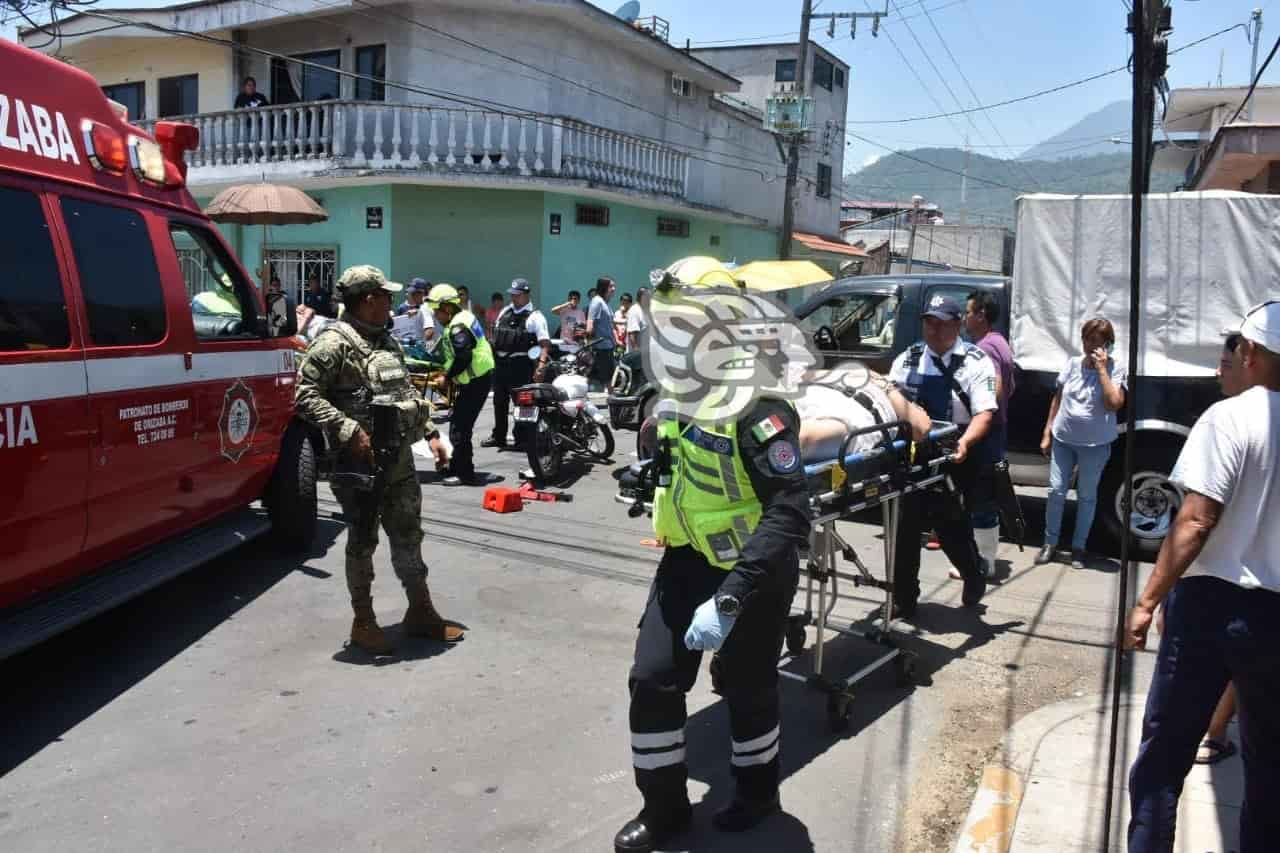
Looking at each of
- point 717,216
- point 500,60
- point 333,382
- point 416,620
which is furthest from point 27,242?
point 717,216

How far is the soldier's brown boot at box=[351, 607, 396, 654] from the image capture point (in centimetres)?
481

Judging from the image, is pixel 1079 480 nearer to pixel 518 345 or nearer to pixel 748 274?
pixel 748 274

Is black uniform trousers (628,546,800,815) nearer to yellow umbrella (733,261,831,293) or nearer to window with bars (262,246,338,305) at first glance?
yellow umbrella (733,261,831,293)

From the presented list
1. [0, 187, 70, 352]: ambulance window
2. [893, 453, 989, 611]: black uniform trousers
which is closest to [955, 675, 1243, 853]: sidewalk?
[893, 453, 989, 611]: black uniform trousers

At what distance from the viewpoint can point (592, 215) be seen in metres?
18.6

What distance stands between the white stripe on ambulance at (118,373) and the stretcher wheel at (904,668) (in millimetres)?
3770

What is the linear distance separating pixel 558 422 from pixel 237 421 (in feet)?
12.5

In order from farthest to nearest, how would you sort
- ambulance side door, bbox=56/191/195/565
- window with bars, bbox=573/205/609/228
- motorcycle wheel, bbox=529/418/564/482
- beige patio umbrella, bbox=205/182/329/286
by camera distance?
window with bars, bbox=573/205/609/228, beige patio umbrella, bbox=205/182/329/286, motorcycle wheel, bbox=529/418/564/482, ambulance side door, bbox=56/191/195/565

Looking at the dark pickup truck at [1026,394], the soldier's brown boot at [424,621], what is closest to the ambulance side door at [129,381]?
the soldier's brown boot at [424,621]

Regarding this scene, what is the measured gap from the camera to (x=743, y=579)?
9.47ft

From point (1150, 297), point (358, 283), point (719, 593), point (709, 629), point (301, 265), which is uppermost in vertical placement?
point (301, 265)

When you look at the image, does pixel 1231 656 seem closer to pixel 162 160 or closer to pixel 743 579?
pixel 743 579

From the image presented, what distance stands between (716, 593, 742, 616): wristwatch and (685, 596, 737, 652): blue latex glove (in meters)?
0.02

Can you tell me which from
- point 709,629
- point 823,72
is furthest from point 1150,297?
point 823,72
